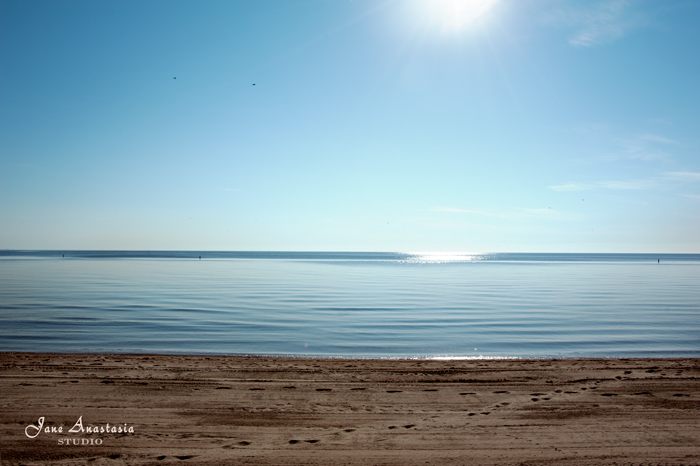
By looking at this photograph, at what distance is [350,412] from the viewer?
8.15m

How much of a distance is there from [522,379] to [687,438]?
3803mm

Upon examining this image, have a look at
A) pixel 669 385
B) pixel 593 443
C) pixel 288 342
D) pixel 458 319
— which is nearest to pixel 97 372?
pixel 288 342

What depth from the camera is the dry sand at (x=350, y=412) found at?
6414 millimetres

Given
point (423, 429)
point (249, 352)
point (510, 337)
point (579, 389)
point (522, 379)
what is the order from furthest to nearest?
point (510, 337), point (249, 352), point (522, 379), point (579, 389), point (423, 429)

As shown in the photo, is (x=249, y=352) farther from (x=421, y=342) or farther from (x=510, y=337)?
(x=510, y=337)

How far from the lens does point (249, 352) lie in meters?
14.5
